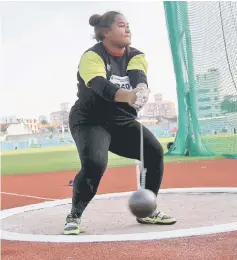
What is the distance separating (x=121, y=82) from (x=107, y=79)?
0.38 feet

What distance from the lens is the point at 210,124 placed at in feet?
37.2

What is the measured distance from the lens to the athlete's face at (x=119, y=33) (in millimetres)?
3730

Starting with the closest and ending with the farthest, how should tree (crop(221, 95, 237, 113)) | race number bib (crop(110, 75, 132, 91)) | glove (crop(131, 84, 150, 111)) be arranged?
glove (crop(131, 84, 150, 111)), race number bib (crop(110, 75, 132, 91)), tree (crop(221, 95, 237, 113))

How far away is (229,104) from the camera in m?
10.1

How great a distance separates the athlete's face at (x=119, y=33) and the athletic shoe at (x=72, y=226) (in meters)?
1.41

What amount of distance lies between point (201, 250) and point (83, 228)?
54.6 inches

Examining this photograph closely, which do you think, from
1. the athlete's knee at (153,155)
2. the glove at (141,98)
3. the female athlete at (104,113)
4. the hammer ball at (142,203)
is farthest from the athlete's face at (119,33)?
the hammer ball at (142,203)

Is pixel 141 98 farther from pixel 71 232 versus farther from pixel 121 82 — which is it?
pixel 71 232

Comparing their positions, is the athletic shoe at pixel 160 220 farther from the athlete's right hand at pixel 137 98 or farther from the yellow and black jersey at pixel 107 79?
Result: the athlete's right hand at pixel 137 98

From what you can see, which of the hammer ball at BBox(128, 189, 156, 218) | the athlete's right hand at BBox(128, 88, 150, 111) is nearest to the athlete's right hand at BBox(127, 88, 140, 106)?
the athlete's right hand at BBox(128, 88, 150, 111)

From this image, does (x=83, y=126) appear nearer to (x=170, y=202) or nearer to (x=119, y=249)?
(x=119, y=249)

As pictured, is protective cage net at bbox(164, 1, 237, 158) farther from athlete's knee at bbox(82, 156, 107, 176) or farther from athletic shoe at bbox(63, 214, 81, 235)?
athletic shoe at bbox(63, 214, 81, 235)

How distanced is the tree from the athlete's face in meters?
6.44

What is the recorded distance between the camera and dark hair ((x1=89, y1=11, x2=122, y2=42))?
3.75m
